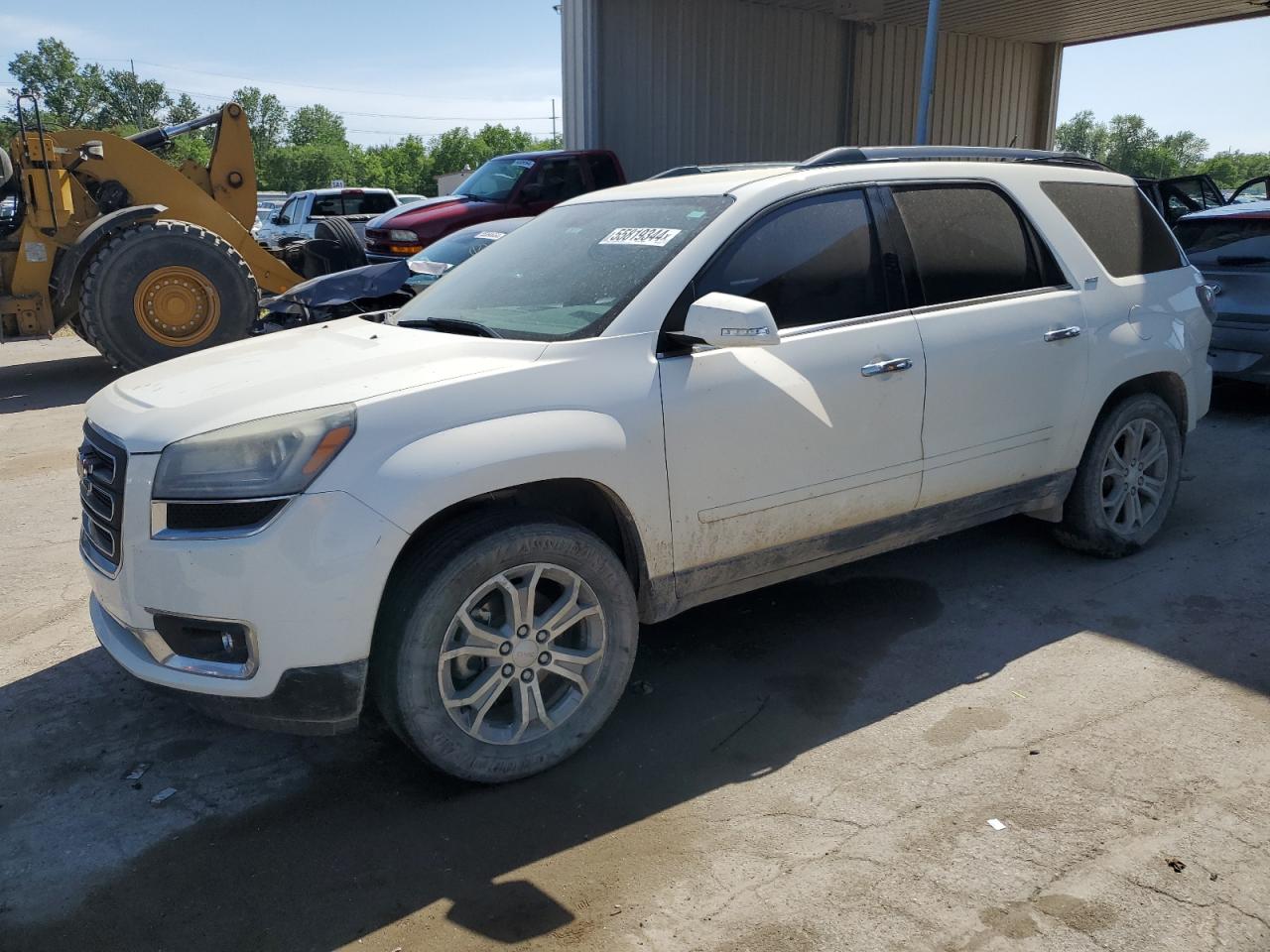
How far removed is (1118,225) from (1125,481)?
1.20 meters

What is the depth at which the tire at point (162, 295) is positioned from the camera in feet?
31.7

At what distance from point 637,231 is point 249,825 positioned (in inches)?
92.4

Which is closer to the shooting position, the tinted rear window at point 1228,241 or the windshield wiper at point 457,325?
the windshield wiper at point 457,325

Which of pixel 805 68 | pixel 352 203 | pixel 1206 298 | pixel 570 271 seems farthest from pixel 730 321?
pixel 352 203

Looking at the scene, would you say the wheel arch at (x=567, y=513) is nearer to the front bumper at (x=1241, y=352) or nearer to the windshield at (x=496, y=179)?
the front bumper at (x=1241, y=352)

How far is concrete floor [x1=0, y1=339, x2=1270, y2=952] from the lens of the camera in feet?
8.50

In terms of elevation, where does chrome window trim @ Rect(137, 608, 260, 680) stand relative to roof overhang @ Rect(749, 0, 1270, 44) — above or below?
below

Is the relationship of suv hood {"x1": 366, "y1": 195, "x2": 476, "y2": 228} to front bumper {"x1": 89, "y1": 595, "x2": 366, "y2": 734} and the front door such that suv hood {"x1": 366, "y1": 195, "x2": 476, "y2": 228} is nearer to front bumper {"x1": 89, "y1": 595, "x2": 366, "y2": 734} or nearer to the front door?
the front door

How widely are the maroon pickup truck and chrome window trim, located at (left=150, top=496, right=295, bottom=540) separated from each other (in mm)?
10143

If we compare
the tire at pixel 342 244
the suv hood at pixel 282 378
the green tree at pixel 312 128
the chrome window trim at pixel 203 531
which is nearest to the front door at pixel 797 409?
the suv hood at pixel 282 378

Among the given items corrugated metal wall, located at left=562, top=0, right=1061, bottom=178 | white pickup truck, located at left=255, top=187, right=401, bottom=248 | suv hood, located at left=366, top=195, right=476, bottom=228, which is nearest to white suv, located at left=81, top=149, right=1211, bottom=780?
suv hood, located at left=366, top=195, right=476, bottom=228

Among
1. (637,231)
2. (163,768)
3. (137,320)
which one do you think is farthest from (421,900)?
(137,320)

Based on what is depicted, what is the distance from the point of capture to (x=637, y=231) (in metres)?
3.73

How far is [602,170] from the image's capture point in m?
13.5
